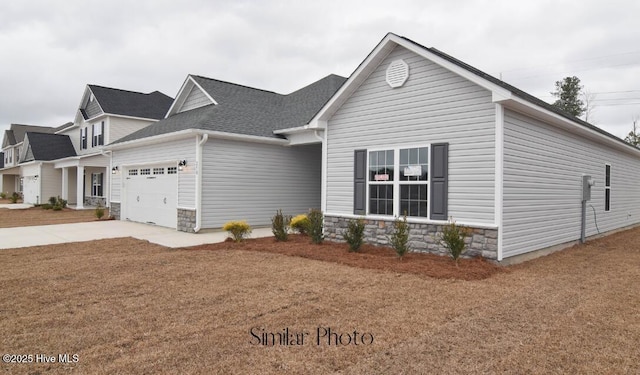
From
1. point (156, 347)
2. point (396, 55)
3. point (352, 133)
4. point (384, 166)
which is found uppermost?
point (396, 55)

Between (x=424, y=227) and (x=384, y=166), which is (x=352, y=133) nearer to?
(x=384, y=166)

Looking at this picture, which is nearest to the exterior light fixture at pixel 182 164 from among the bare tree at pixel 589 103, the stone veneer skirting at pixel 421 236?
the stone veneer skirting at pixel 421 236

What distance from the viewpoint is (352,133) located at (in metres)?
10.3

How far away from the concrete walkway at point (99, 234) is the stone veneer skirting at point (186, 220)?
0.24m

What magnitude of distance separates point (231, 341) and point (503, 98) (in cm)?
636

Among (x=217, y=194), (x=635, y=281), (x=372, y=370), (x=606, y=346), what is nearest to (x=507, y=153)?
(x=635, y=281)

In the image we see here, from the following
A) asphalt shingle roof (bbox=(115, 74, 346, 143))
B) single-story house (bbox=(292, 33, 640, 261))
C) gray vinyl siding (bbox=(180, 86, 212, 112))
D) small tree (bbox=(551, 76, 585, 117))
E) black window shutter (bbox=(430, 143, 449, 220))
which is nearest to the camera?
single-story house (bbox=(292, 33, 640, 261))

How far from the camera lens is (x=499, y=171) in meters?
7.45

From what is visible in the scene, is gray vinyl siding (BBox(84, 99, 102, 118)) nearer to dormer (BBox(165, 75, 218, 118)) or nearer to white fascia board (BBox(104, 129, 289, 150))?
dormer (BBox(165, 75, 218, 118))

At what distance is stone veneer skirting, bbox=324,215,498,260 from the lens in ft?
24.9

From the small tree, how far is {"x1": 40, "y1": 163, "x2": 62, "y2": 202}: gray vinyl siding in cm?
4511

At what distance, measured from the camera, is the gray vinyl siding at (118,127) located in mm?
23703

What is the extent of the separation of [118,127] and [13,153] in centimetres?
2431

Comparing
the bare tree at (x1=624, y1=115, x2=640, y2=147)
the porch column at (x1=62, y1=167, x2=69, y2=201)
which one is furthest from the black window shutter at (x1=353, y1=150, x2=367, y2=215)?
the bare tree at (x1=624, y1=115, x2=640, y2=147)
